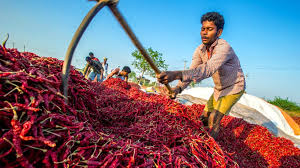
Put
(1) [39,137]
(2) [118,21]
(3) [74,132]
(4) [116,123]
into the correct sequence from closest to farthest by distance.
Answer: (1) [39,137]
(3) [74,132]
(2) [118,21]
(4) [116,123]

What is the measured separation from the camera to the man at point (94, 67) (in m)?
8.45

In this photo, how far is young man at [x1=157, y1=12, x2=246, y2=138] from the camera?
1933 millimetres

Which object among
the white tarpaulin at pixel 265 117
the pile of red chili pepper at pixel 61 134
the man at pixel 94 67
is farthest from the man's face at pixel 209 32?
the man at pixel 94 67

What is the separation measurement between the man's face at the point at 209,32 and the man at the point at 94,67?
7150 millimetres

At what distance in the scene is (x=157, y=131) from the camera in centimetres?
171

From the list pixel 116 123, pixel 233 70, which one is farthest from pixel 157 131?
pixel 233 70

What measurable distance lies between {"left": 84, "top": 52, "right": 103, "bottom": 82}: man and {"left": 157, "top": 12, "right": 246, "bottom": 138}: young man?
677cm

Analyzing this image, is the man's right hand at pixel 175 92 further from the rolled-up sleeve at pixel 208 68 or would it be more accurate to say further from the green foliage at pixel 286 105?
the green foliage at pixel 286 105

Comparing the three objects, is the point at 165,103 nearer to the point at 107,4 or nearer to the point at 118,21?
the point at 118,21

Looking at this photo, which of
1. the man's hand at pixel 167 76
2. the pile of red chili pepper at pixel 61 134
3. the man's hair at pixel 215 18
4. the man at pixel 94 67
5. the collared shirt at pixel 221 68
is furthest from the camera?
the man at pixel 94 67

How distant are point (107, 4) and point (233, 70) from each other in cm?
226

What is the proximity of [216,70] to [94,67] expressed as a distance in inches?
305

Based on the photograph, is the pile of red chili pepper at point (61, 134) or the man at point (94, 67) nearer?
the pile of red chili pepper at point (61, 134)

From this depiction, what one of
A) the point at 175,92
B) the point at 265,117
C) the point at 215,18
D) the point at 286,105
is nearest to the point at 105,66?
the point at 175,92
